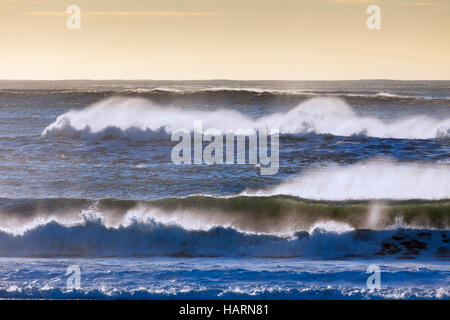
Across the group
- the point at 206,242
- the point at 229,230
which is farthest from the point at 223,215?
the point at 206,242

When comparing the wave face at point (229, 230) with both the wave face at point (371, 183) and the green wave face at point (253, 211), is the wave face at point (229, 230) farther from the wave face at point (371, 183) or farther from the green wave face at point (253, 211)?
the wave face at point (371, 183)

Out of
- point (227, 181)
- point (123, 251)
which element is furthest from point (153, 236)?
point (227, 181)

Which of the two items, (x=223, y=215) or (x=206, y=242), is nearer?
(x=206, y=242)

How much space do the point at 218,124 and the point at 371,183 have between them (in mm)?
10129

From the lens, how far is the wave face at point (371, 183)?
38.9ft

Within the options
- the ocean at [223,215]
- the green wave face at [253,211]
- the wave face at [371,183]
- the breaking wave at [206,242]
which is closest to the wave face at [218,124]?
the ocean at [223,215]

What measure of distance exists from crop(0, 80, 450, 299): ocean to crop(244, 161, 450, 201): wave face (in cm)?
5

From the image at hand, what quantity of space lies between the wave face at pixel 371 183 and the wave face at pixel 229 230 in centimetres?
112

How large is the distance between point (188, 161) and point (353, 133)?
6279 mm

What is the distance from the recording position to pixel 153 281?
683 centimetres

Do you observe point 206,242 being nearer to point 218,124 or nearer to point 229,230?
point 229,230

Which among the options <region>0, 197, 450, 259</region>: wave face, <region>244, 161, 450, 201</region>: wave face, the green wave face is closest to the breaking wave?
<region>0, 197, 450, 259</region>: wave face

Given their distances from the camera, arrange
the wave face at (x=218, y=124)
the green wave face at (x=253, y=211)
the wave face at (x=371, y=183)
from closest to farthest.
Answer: the green wave face at (x=253, y=211) < the wave face at (x=371, y=183) < the wave face at (x=218, y=124)

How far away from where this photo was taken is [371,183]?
1288 cm
